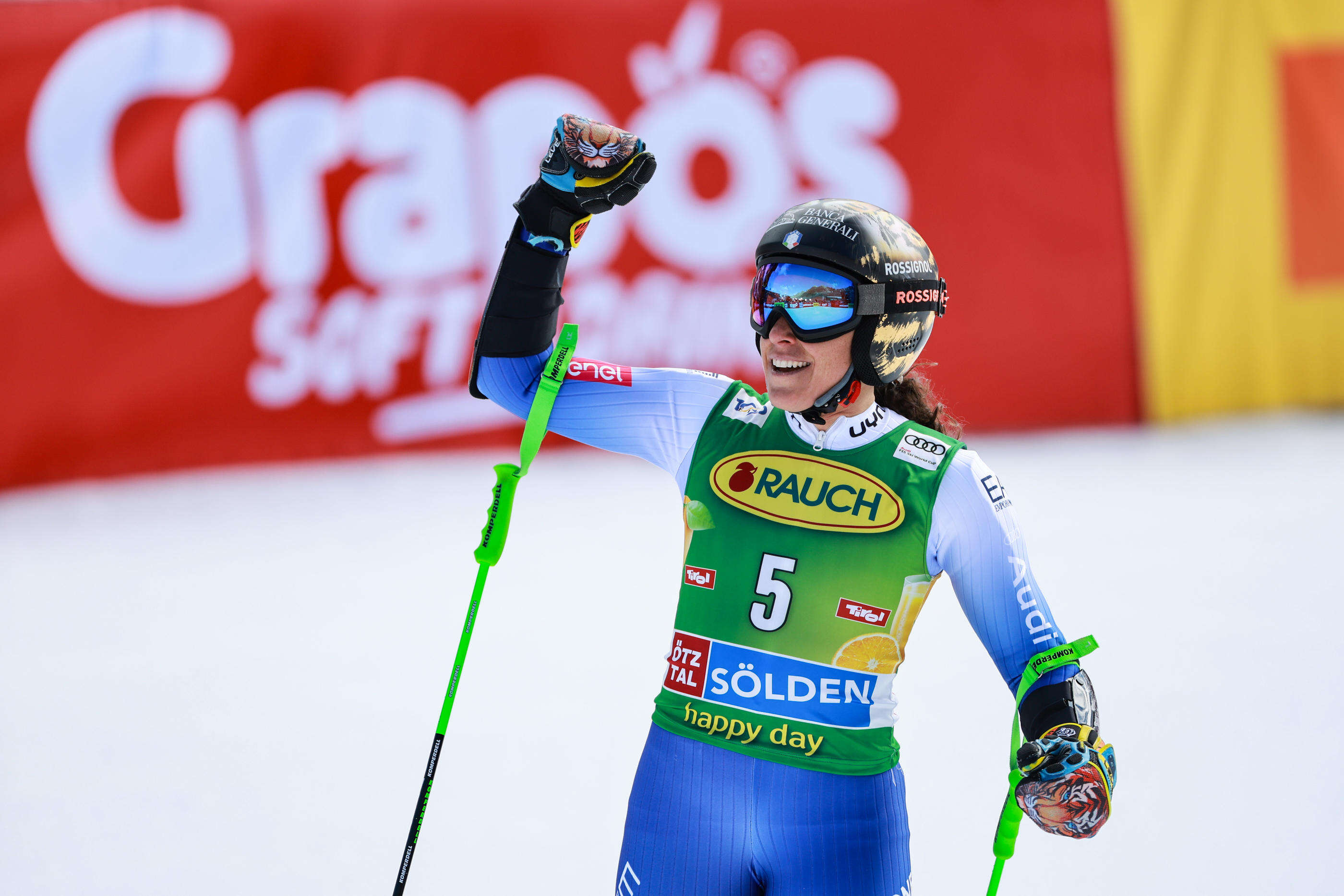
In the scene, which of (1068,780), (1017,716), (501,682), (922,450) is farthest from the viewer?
(501,682)

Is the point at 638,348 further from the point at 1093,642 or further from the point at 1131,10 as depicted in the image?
the point at 1093,642

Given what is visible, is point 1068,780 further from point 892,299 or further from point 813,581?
point 892,299

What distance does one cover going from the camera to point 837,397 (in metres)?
2.21

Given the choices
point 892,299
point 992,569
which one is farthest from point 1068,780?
point 892,299

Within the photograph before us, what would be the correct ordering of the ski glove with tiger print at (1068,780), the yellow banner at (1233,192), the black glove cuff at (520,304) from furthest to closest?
1. the yellow banner at (1233,192)
2. the black glove cuff at (520,304)
3. the ski glove with tiger print at (1068,780)

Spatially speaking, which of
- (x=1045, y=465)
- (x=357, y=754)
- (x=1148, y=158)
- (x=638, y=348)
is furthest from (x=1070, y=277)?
(x=357, y=754)

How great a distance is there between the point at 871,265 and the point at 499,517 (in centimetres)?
85

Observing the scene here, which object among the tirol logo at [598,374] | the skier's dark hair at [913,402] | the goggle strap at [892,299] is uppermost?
the goggle strap at [892,299]

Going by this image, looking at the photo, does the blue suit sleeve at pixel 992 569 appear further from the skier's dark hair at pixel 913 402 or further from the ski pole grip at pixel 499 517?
the ski pole grip at pixel 499 517

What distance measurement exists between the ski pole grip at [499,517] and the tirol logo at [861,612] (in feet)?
2.22

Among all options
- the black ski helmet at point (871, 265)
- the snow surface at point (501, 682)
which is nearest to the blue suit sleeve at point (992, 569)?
the black ski helmet at point (871, 265)

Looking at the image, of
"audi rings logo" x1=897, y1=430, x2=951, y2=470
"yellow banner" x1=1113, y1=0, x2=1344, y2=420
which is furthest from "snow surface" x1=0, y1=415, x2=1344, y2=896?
"audi rings logo" x1=897, y1=430, x2=951, y2=470

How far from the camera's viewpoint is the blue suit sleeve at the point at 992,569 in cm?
210

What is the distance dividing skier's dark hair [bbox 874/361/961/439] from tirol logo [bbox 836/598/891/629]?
0.41 m
